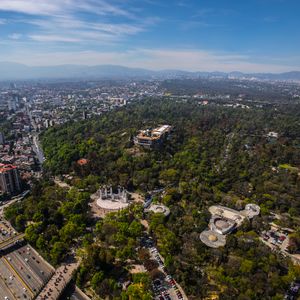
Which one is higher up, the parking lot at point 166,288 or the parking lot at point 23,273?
the parking lot at point 166,288

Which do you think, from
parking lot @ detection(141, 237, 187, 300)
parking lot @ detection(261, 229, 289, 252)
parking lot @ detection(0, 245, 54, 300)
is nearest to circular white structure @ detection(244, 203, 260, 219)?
parking lot @ detection(261, 229, 289, 252)

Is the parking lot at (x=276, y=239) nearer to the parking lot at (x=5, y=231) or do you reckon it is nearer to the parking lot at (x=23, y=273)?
the parking lot at (x=23, y=273)

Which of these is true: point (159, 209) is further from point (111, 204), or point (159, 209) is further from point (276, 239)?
point (276, 239)

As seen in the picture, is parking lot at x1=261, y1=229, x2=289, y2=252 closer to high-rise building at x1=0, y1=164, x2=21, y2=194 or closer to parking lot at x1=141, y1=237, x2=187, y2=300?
parking lot at x1=141, y1=237, x2=187, y2=300

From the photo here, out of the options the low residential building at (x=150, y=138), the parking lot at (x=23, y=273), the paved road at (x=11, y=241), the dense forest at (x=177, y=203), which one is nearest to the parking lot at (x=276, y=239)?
the dense forest at (x=177, y=203)

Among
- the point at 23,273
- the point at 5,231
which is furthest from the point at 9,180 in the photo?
the point at 23,273
